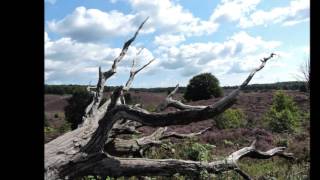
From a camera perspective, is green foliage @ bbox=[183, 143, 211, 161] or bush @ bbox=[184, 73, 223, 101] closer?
green foliage @ bbox=[183, 143, 211, 161]

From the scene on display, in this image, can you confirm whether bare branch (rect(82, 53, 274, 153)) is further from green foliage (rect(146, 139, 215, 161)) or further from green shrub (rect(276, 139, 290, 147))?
green shrub (rect(276, 139, 290, 147))

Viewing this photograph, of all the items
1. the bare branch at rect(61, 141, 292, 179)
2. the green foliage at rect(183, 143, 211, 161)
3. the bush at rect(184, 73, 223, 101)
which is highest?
the bush at rect(184, 73, 223, 101)

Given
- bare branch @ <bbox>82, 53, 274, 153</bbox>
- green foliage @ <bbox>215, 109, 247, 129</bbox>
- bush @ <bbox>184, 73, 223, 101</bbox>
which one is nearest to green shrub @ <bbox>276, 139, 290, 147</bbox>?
green foliage @ <bbox>215, 109, 247, 129</bbox>

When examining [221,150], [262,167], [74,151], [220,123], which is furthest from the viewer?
[220,123]

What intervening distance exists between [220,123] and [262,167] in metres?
11.8

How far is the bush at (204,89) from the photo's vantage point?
43.1m

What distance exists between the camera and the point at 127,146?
10.2m

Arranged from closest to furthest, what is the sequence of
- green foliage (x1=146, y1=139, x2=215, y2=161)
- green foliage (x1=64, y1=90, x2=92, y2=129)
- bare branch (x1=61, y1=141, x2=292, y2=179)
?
1. bare branch (x1=61, y1=141, x2=292, y2=179)
2. green foliage (x1=146, y1=139, x2=215, y2=161)
3. green foliage (x1=64, y1=90, x2=92, y2=129)

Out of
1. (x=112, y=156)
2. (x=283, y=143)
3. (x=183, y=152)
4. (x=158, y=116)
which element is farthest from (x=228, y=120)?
(x=158, y=116)

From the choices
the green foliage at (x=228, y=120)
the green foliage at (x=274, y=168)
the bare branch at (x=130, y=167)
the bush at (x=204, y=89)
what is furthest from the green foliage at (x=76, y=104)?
the bare branch at (x=130, y=167)

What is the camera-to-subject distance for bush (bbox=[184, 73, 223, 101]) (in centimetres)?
4312

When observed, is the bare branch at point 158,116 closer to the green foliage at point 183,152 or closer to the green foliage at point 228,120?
the green foliage at point 183,152
